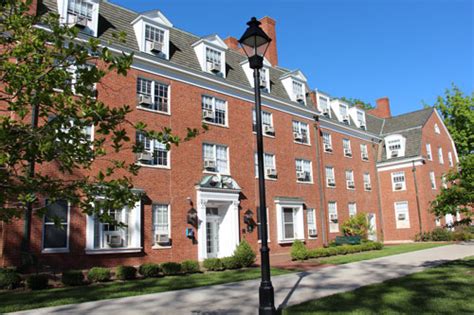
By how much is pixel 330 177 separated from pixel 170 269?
16.9m

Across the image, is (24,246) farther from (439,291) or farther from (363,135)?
(363,135)

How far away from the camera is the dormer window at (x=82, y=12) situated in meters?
16.3

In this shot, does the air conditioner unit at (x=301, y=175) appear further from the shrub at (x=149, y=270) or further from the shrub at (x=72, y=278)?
the shrub at (x=72, y=278)

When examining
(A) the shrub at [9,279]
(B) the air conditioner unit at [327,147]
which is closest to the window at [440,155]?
(B) the air conditioner unit at [327,147]

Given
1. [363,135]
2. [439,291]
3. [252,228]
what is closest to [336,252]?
[252,228]

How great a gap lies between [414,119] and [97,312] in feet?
118

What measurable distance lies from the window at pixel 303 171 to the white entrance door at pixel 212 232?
24.1 ft

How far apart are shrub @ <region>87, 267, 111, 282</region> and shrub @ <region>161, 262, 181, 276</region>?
224cm

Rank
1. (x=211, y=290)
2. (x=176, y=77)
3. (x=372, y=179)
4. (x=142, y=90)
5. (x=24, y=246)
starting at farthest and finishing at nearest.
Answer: (x=372, y=179)
(x=176, y=77)
(x=142, y=90)
(x=24, y=246)
(x=211, y=290)

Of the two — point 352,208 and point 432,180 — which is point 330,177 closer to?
point 352,208

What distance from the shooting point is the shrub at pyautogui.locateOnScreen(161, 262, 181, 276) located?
1533 centimetres

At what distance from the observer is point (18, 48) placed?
16.5 feet

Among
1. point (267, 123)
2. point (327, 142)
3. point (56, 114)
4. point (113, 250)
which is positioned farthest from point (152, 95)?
point (327, 142)

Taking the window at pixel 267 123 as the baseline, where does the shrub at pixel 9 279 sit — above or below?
below
